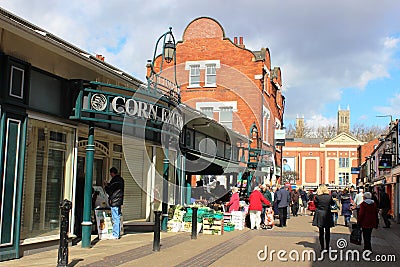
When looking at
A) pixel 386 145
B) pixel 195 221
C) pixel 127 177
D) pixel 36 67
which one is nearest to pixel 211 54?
pixel 386 145

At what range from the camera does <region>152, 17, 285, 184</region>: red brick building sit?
34.7 m

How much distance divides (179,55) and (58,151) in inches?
970

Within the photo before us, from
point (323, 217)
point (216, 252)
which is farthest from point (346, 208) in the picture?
point (216, 252)

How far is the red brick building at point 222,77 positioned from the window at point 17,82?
948 inches

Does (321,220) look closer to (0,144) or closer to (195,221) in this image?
(195,221)

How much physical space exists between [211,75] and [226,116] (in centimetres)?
314

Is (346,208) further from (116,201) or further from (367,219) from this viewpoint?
(116,201)

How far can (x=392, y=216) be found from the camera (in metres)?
28.9

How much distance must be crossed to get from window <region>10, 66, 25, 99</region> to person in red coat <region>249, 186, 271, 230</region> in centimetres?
1037

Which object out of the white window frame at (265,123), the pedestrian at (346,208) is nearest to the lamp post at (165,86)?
the pedestrian at (346,208)

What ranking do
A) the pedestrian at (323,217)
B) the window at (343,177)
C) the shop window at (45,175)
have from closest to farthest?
the shop window at (45,175) → the pedestrian at (323,217) → the window at (343,177)

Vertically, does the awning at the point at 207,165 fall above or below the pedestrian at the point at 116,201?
above

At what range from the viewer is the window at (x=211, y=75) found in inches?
1384

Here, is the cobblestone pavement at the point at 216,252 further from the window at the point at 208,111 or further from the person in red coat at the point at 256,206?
the window at the point at 208,111
